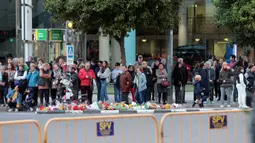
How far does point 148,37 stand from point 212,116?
62.1ft

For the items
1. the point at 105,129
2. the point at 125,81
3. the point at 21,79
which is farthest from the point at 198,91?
the point at 105,129

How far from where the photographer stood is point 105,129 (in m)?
6.88

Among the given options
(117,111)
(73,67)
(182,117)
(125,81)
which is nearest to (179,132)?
(182,117)

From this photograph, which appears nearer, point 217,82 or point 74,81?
point 74,81

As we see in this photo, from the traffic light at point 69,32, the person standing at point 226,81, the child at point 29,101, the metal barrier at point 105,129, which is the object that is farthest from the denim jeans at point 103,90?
the metal barrier at point 105,129

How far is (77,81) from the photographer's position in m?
16.0

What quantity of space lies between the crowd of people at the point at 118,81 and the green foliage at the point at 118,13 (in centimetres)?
156

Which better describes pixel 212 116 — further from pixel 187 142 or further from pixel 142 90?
pixel 142 90

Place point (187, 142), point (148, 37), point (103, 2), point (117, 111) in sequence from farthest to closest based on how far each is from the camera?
point (148, 37) → point (103, 2) → point (117, 111) → point (187, 142)

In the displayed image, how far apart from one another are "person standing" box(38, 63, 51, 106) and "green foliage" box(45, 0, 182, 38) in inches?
92.3

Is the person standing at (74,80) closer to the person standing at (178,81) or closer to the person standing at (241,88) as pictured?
the person standing at (178,81)

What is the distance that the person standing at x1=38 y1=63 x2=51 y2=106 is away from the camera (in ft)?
51.0

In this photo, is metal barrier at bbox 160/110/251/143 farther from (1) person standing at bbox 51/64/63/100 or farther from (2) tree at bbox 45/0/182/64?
(1) person standing at bbox 51/64/63/100

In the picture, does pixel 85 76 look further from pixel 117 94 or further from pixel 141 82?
pixel 141 82
